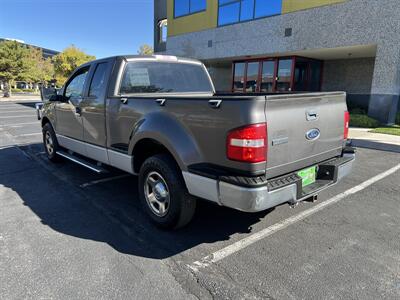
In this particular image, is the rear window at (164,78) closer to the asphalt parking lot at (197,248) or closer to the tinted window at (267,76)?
the asphalt parking lot at (197,248)

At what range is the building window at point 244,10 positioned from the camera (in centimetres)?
1530

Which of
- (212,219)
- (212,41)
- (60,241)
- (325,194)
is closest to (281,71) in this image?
(212,41)

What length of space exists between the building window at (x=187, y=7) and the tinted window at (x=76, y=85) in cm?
1541

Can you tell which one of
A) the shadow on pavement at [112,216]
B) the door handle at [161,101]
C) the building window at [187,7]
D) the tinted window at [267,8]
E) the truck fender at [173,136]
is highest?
the building window at [187,7]

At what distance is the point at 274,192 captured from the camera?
271 cm

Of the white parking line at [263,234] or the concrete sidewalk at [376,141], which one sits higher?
the concrete sidewalk at [376,141]

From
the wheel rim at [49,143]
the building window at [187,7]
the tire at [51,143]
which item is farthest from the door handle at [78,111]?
the building window at [187,7]

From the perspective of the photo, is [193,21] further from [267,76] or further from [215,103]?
[215,103]

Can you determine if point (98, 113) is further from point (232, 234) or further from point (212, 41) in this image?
point (212, 41)

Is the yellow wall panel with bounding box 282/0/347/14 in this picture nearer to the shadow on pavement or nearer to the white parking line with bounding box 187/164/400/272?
the white parking line with bounding box 187/164/400/272

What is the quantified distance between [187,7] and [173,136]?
63.7 feet

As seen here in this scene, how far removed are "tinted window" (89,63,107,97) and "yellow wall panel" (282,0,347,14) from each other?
12.2m

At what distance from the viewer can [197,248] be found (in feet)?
10.3

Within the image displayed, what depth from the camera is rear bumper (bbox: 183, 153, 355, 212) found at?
2.60 meters
